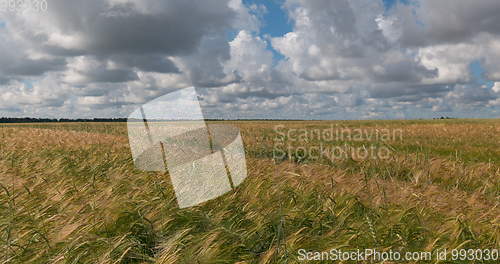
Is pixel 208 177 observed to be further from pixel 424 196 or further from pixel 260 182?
pixel 424 196

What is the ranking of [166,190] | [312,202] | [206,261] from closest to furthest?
[206,261] < [312,202] < [166,190]

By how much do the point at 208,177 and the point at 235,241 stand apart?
2360 mm

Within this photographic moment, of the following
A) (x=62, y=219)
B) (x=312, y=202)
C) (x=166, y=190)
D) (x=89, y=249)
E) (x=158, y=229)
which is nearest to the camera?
(x=89, y=249)

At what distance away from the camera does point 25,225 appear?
310 centimetres

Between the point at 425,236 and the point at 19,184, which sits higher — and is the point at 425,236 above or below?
below

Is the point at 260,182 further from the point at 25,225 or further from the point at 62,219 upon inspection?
the point at 25,225

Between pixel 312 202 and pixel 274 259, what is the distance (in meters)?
1.59

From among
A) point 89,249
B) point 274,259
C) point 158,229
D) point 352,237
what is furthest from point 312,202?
point 89,249

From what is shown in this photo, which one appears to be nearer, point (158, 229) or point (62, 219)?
point (158, 229)

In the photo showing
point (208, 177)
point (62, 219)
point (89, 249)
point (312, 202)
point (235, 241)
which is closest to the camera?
point (89, 249)

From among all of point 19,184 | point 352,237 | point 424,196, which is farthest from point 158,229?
point 424,196

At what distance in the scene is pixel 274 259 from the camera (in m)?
2.49

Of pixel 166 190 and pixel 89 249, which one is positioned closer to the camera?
pixel 89 249

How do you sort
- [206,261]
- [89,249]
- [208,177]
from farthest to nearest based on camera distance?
[208,177]
[89,249]
[206,261]
